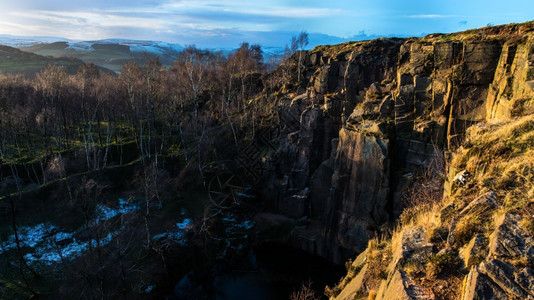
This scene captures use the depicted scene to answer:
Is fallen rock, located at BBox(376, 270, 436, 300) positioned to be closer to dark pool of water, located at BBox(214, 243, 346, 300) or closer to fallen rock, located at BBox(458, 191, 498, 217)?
fallen rock, located at BBox(458, 191, 498, 217)

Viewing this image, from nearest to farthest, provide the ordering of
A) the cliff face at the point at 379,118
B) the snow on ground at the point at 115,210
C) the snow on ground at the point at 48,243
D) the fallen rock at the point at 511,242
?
the fallen rock at the point at 511,242 → the cliff face at the point at 379,118 → the snow on ground at the point at 48,243 → the snow on ground at the point at 115,210

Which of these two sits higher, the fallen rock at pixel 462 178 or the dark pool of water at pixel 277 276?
the fallen rock at pixel 462 178

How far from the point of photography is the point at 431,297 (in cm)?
723

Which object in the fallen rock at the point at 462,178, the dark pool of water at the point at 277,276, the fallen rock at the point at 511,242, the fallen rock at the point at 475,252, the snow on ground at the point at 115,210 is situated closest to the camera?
the fallen rock at the point at 511,242

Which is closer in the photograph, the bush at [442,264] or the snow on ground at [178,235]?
the bush at [442,264]

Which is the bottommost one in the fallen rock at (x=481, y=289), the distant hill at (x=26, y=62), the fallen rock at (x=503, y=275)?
the fallen rock at (x=481, y=289)

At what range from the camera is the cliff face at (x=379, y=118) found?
25.6 metres

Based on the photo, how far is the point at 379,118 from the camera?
101 ft

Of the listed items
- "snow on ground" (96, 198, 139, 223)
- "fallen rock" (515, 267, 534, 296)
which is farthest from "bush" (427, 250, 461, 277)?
"snow on ground" (96, 198, 139, 223)

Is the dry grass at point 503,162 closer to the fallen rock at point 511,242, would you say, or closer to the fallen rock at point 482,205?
the fallen rock at point 482,205

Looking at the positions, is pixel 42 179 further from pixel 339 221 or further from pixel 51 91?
pixel 339 221

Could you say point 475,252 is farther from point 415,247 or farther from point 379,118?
point 379,118

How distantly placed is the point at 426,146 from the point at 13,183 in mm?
46392

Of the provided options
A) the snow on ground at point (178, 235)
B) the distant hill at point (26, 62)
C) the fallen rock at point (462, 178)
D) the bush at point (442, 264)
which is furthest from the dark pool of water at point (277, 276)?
the distant hill at point (26, 62)
